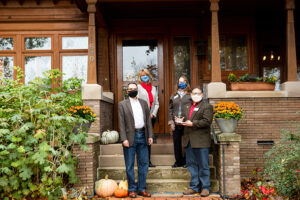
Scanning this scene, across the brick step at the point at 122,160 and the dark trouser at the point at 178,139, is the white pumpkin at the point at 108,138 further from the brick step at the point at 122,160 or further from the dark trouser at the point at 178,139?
the dark trouser at the point at 178,139

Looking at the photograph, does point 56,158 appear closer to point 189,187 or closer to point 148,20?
point 189,187

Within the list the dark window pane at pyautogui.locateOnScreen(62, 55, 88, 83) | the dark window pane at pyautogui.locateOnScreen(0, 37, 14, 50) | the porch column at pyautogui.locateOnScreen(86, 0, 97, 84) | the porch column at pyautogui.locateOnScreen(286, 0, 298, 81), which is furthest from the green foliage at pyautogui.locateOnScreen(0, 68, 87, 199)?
the porch column at pyautogui.locateOnScreen(286, 0, 298, 81)

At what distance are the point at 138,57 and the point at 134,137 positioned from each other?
4.02 metres

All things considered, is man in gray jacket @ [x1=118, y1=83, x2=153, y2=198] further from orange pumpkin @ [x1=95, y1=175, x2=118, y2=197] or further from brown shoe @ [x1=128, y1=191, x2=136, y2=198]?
orange pumpkin @ [x1=95, y1=175, x2=118, y2=197]

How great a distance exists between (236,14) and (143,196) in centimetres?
582

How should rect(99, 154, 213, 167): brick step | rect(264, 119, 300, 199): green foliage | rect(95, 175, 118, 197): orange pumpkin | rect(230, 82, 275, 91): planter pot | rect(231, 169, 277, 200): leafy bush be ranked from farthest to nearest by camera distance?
rect(230, 82, 275, 91): planter pot < rect(99, 154, 213, 167): brick step < rect(95, 175, 118, 197): orange pumpkin < rect(231, 169, 277, 200): leafy bush < rect(264, 119, 300, 199): green foliage

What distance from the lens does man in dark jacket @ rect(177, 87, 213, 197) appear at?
511 centimetres

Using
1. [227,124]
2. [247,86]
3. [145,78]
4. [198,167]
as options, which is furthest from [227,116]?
[145,78]

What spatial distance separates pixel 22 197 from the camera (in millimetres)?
4863

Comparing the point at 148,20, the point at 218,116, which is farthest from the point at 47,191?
the point at 148,20

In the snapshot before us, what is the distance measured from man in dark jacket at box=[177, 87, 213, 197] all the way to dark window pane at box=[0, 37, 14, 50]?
5871 mm

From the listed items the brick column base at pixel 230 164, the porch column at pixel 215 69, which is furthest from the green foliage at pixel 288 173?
the porch column at pixel 215 69

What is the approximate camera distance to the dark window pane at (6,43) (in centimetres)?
852

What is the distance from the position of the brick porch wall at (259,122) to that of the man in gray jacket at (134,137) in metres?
1.94
